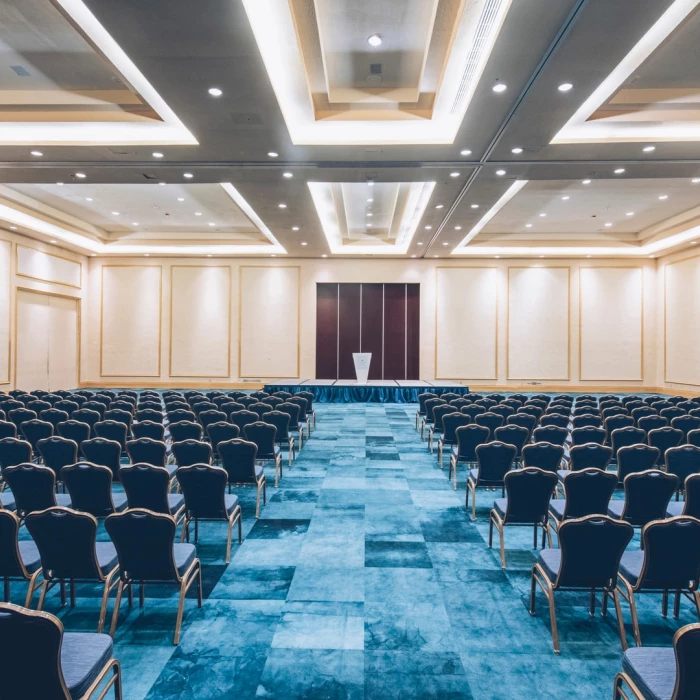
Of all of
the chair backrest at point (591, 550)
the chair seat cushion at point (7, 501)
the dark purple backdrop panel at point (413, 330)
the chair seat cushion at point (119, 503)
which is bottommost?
the chair seat cushion at point (119, 503)

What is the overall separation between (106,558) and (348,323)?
1435 centimetres

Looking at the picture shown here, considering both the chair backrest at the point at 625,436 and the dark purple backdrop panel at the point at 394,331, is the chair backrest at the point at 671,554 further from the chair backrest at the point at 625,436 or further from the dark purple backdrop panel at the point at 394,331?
the dark purple backdrop panel at the point at 394,331

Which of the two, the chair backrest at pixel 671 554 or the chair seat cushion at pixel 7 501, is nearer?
the chair backrest at pixel 671 554

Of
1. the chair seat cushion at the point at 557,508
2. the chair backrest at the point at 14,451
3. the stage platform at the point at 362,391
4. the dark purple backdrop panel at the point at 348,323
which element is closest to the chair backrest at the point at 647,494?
the chair seat cushion at the point at 557,508

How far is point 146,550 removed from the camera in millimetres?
2824

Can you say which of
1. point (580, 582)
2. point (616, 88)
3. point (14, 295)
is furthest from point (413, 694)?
point (14, 295)

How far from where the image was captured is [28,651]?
165cm

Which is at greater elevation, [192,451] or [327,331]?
[327,331]

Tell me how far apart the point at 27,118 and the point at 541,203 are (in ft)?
36.9

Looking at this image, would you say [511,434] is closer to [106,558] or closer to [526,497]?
[526,497]

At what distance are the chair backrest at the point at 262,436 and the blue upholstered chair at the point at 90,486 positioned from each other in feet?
6.85

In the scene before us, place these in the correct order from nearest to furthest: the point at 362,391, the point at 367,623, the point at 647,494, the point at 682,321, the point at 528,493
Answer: the point at 367,623 < the point at 647,494 < the point at 528,493 < the point at 362,391 < the point at 682,321

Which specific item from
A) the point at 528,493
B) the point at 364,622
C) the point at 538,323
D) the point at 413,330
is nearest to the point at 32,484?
the point at 364,622

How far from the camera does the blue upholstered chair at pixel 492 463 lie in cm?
468
